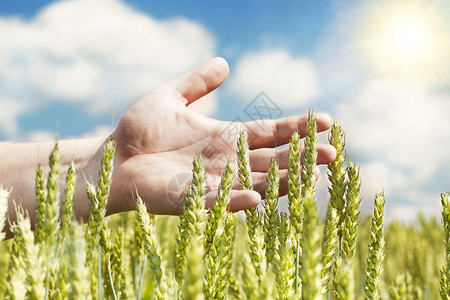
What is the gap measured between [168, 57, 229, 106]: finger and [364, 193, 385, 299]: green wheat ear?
1.95 meters

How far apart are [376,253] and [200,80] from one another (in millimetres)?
2100

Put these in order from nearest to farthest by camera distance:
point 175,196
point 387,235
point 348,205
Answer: point 348,205, point 175,196, point 387,235

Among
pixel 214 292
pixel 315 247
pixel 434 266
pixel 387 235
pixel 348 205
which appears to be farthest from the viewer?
pixel 387 235

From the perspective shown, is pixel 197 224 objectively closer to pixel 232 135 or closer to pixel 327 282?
pixel 327 282

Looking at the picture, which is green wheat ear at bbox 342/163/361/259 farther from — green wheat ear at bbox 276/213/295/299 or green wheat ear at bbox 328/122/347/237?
green wheat ear at bbox 276/213/295/299

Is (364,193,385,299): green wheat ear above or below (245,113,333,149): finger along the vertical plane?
below

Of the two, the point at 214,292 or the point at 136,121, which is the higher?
the point at 136,121

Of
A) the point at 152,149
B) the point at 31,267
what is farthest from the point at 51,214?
the point at 152,149

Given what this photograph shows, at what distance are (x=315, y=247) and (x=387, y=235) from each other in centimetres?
449

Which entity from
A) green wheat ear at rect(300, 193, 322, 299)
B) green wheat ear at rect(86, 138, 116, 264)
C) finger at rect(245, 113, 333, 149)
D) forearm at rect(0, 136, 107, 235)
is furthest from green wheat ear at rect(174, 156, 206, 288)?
forearm at rect(0, 136, 107, 235)

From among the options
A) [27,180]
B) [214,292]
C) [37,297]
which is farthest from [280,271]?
[27,180]

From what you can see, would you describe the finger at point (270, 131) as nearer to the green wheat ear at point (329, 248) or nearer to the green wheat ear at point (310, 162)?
the green wheat ear at point (310, 162)

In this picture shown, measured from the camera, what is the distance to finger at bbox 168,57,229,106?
3.43 metres

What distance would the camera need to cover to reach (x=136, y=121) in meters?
3.12
